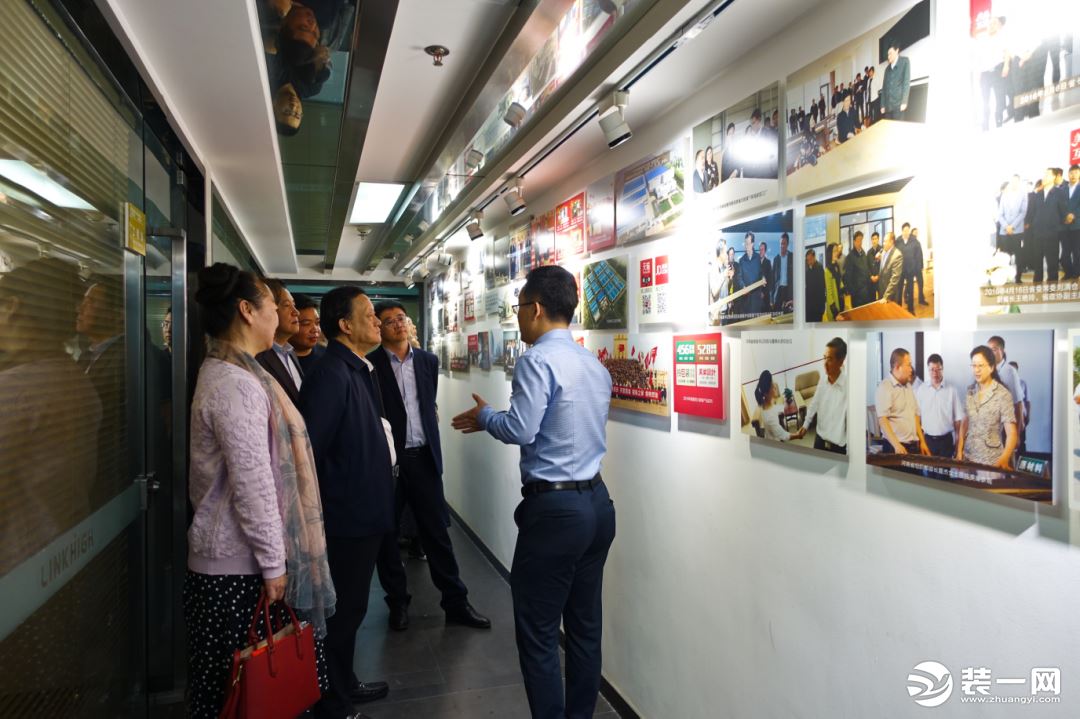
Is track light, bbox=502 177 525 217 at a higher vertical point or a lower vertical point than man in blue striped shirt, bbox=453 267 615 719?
higher

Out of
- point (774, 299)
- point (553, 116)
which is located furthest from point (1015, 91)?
point (553, 116)

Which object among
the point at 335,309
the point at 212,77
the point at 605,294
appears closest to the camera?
the point at 212,77

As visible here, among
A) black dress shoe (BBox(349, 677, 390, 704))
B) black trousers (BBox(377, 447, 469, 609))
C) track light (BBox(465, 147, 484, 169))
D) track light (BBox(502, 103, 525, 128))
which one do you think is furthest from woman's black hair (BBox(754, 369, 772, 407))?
black trousers (BBox(377, 447, 469, 609))

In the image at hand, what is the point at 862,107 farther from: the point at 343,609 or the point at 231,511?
the point at 343,609

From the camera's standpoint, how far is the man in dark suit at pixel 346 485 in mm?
2510

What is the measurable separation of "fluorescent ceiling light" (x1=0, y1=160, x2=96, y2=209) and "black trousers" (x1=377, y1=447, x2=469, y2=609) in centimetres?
237

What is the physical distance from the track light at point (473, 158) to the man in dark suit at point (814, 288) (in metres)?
1.98

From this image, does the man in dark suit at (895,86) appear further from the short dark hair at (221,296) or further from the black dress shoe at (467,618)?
the black dress shoe at (467,618)

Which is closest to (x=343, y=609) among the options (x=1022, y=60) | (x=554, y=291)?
(x=554, y=291)

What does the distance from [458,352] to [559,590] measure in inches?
163

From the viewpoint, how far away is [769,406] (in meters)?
1.91

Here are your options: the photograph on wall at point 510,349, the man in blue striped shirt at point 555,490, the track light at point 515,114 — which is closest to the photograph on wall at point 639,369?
the man in blue striped shirt at point 555,490

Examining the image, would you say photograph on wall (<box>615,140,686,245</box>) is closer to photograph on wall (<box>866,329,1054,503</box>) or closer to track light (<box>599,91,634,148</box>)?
track light (<box>599,91,634,148</box>)

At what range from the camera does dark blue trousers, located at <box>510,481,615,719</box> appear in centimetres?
219
